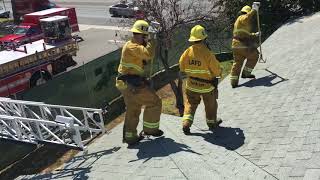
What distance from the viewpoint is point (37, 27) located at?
74.0ft

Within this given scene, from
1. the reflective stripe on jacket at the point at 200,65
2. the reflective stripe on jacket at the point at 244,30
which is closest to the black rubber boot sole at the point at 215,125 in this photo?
the reflective stripe on jacket at the point at 200,65

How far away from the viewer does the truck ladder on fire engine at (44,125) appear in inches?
310

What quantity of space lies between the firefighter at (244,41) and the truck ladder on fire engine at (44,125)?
3486mm

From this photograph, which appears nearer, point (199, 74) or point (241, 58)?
point (199, 74)

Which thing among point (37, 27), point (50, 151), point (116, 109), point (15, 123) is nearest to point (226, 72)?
point (116, 109)

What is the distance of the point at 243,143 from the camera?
6965 millimetres

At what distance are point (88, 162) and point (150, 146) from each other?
3.75 ft

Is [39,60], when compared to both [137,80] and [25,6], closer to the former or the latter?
[137,80]

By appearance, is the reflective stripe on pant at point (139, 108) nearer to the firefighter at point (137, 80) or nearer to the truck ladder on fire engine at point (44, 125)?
the firefighter at point (137, 80)

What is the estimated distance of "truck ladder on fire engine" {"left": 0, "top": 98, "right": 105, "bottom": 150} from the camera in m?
7.86

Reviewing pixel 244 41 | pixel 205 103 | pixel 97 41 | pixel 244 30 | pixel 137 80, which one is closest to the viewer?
pixel 137 80

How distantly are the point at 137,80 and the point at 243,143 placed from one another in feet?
6.32

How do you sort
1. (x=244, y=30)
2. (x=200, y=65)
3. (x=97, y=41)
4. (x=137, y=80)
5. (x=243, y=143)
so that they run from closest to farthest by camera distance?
(x=243, y=143), (x=137, y=80), (x=200, y=65), (x=244, y=30), (x=97, y=41)

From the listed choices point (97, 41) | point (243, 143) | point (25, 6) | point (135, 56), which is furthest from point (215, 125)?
point (25, 6)
